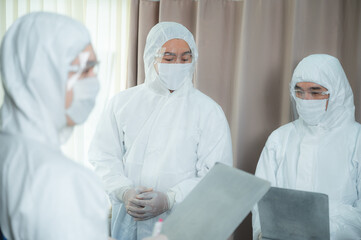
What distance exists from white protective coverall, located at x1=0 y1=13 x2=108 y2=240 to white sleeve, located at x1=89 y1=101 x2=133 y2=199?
0.97 metres

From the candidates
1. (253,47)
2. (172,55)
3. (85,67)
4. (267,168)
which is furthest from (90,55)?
(253,47)

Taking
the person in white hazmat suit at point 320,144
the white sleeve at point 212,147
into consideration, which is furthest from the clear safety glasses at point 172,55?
the person in white hazmat suit at point 320,144

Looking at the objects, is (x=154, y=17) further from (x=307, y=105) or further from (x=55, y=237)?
(x=55, y=237)

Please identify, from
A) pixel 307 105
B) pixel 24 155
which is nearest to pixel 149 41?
pixel 307 105

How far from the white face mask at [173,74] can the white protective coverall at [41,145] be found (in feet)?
3.38

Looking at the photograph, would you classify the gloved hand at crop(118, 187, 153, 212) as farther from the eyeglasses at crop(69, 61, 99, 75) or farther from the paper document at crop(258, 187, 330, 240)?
the eyeglasses at crop(69, 61, 99, 75)

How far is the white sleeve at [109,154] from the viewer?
1977 mm

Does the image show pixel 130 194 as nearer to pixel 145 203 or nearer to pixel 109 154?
pixel 145 203

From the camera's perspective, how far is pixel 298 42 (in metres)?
2.52

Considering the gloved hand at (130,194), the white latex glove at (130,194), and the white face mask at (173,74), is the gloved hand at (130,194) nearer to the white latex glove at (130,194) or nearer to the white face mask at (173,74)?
the white latex glove at (130,194)

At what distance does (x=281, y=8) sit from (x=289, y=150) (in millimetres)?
1052

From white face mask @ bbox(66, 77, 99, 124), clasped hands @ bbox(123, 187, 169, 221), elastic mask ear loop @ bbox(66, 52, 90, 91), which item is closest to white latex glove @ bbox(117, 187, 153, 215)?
clasped hands @ bbox(123, 187, 169, 221)

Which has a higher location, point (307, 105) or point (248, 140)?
point (307, 105)

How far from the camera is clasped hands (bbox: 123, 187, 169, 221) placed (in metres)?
1.81
